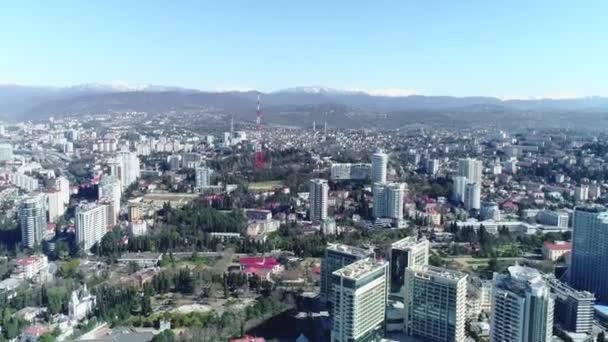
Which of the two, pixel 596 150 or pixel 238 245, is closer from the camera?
pixel 238 245

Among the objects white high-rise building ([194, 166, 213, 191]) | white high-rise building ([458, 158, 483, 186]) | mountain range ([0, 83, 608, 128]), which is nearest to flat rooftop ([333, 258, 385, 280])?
white high-rise building ([458, 158, 483, 186])

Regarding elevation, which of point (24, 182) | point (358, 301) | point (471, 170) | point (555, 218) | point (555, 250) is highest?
point (471, 170)

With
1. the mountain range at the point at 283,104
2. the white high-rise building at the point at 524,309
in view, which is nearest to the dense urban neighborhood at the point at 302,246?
the white high-rise building at the point at 524,309

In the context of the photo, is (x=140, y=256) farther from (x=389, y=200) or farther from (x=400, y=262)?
(x=389, y=200)

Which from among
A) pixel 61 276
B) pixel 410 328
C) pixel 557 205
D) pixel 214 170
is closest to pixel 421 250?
pixel 410 328

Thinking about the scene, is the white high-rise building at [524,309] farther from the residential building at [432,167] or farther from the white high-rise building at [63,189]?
the residential building at [432,167]

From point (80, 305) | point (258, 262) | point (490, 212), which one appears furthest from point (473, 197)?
point (80, 305)

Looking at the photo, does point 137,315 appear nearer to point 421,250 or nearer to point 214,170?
point 421,250
